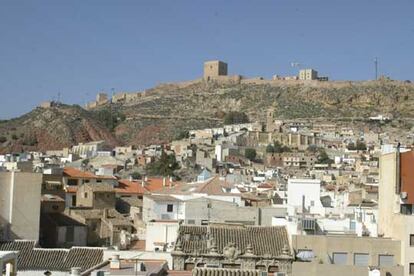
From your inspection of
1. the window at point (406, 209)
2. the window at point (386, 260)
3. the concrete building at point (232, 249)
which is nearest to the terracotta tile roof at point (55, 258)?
the concrete building at point (232, 249)

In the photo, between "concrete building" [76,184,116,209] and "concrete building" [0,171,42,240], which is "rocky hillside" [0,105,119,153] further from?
"concrete building" [0,171,42,240]

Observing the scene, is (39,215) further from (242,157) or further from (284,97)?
(284,97)

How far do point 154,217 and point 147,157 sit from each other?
67191mm

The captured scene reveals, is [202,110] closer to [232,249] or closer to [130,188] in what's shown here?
[130,188]

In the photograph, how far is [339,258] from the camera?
24.6 metres

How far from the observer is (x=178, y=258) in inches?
985

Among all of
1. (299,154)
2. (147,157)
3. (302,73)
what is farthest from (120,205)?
(302,73)

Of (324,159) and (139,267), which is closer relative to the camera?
(139,267)

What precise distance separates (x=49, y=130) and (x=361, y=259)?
120 metres

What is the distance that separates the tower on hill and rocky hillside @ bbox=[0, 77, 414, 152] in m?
3.24

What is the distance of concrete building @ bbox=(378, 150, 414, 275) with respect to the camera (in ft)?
78.9

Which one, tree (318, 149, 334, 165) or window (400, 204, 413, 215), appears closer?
window (400, 204, 413, 215)

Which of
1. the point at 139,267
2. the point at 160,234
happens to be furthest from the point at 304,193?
the point at 139,267

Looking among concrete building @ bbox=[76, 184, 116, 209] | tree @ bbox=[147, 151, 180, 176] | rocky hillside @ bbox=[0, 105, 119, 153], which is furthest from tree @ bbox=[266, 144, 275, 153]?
concrete building @ bbox=[76, 184, 116, 209]
